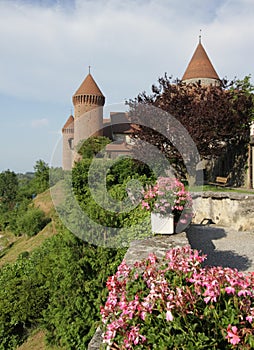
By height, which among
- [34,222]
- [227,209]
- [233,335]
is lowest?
[34,222]

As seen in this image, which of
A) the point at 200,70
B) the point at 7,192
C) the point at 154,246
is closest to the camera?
the point at 154,246

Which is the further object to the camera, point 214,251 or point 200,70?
point 200,70

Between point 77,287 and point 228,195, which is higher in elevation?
point 228,195

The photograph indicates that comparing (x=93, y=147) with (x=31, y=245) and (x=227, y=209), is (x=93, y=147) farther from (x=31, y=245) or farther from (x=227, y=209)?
(x=227, y=209)

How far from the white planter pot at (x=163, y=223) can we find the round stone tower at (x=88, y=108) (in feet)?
95.3

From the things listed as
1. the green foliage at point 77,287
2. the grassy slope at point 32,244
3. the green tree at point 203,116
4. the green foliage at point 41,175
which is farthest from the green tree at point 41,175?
the green foliage at point 77,287

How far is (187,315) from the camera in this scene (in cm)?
176

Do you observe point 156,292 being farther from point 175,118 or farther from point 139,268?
point 175,118

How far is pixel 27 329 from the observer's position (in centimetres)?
753

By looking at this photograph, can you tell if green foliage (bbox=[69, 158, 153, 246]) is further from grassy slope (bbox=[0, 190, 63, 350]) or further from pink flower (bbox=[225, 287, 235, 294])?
pink flower (bbox=[225, 287, 235, 294])

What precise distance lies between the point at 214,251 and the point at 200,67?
71.0 feet

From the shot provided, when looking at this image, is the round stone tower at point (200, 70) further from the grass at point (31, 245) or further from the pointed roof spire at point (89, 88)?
the grass at point (31, 245)

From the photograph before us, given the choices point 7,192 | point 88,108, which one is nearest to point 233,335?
Answer: point 88,108

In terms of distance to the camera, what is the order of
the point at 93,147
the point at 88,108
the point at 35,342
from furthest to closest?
1. the point at 88,108
2. the point at 93,147
3. the point at 35,342
